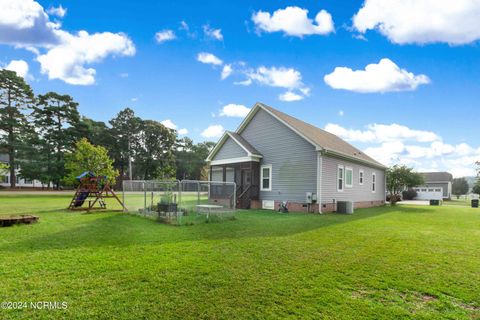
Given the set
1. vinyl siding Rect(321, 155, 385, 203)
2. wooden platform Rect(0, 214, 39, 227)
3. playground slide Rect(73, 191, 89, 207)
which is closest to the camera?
wooden platform Rect(0, 214, 39, 227)

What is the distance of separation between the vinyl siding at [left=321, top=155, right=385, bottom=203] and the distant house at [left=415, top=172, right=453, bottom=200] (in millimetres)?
25573

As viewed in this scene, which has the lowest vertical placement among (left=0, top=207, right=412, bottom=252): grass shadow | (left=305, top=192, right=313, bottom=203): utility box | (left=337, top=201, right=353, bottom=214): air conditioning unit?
(left=337, top=201, right=353, bottom=214): air conditioning unit

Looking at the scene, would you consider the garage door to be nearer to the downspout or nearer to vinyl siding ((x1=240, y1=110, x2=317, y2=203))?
the downspout

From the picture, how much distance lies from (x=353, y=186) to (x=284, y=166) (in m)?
5.96

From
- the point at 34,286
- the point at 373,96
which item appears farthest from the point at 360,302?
the point at 373,96

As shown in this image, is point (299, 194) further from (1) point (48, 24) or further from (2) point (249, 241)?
(1) point (48, 24)

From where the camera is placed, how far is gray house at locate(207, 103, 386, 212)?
1496 cm

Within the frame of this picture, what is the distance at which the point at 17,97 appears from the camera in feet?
114

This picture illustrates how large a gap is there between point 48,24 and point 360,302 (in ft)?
49.3

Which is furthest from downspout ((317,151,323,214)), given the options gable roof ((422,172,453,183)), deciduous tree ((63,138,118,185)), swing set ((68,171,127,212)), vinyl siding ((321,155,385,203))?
gable roof ((422,172,453,183))

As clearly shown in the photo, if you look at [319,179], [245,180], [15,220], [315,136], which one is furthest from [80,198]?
[315,136]

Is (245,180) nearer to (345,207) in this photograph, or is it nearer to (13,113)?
(345,207)

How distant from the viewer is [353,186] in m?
18.7

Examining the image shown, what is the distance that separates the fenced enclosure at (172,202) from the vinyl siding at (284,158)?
4.53 meters
